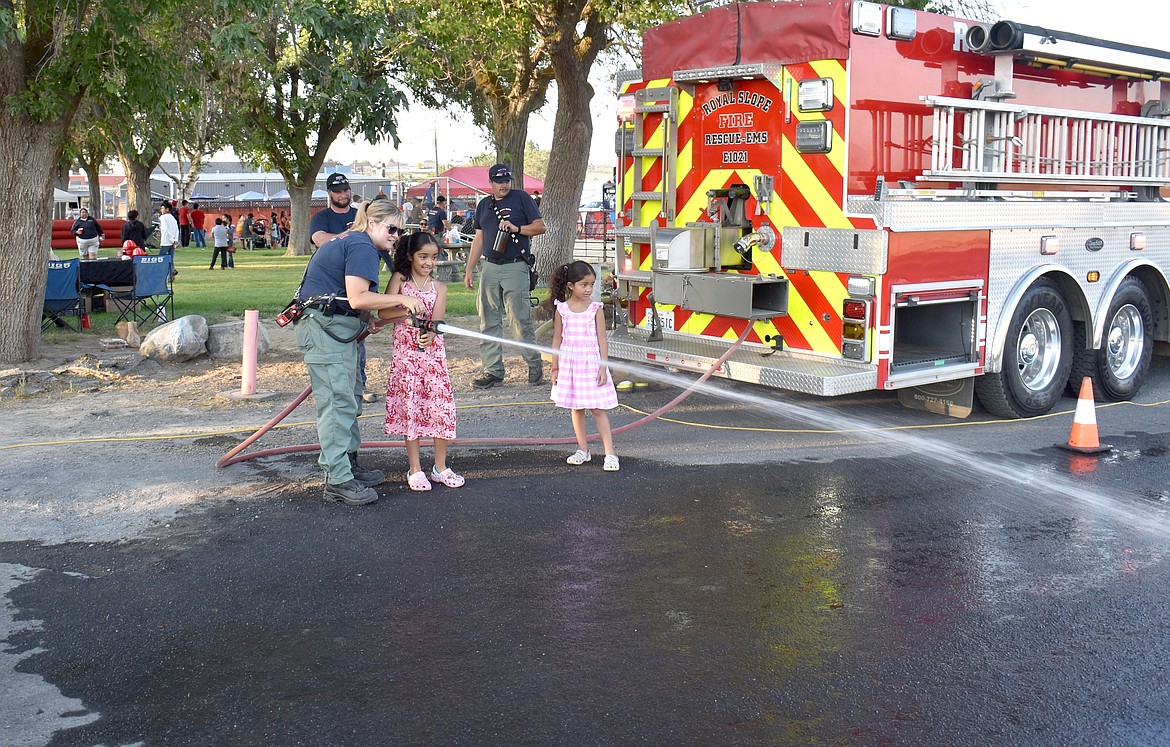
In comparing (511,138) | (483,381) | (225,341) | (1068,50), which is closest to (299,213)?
(511,138)

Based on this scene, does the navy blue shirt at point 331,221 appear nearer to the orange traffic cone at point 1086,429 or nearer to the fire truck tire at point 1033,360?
the fire truck tire at point 1033,360

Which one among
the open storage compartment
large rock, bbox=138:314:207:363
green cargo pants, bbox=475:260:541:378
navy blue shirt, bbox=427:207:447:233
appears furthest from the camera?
navy blue shirt, bbox=427:207:447:233

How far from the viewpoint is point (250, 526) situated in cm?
586

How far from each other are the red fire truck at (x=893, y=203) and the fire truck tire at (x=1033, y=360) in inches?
0.8

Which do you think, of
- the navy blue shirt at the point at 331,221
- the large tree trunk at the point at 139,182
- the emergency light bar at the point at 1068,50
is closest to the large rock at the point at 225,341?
the navy blue shirt at the point at 331,221

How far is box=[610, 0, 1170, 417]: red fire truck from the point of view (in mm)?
7496

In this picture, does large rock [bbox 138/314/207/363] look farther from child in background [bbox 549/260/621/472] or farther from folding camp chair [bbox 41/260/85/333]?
child in background [bbox 549/260/621/472]

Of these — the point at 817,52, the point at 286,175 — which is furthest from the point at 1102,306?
the point at 286,175

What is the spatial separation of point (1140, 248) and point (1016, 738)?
22.1 ft

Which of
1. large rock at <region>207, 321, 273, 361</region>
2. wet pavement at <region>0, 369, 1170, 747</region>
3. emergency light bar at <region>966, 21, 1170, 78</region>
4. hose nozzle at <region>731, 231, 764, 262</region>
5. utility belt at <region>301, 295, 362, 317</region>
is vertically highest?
emergency light bar at <region>966, 21, 1170, 78</region>

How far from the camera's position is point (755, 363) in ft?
25.7

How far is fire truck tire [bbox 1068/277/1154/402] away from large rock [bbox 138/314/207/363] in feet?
25.6

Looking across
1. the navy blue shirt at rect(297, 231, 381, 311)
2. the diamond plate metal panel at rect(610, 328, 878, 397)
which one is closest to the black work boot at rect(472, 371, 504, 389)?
the diamond plate metal panel at rect(610, 328, 878, 397)

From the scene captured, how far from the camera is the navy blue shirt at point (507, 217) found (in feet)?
31.4
